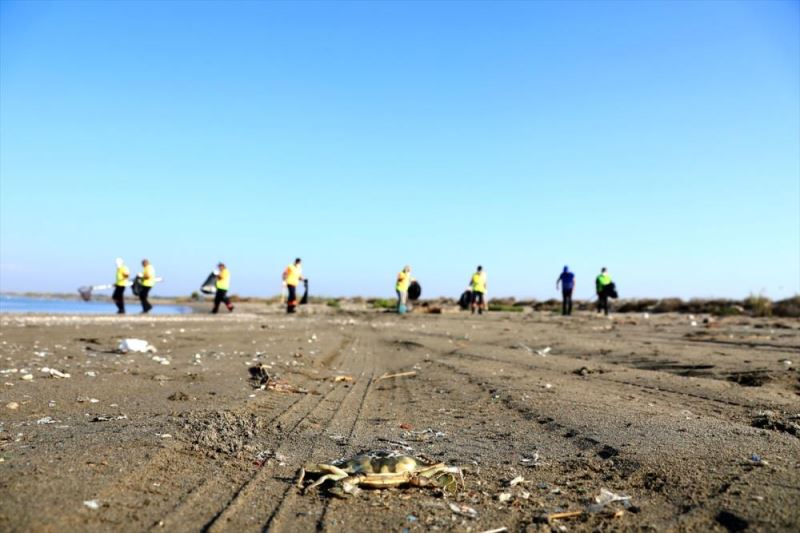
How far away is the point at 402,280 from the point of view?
22438mm

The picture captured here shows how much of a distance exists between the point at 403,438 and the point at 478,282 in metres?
19.1

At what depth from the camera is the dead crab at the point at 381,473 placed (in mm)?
3184

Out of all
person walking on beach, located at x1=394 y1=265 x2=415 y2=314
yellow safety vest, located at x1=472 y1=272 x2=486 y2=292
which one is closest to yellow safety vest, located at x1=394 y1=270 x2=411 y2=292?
person walking on beach, located at x1=394 y1=265 x2=415 y2=314

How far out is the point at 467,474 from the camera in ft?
11.6

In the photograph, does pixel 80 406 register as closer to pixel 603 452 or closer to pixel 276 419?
pixel 276 419

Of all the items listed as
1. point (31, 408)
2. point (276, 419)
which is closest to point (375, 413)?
point (276, 419)

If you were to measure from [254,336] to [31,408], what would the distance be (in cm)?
706

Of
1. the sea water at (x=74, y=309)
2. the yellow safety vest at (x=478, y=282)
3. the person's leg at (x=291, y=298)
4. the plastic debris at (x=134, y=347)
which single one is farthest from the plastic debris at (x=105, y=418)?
the yellow safety vest at (x=478, y=282)

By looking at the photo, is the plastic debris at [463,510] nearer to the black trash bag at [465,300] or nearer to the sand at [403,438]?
the sand at [403,438]

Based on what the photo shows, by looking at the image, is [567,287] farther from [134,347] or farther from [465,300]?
[134,347]

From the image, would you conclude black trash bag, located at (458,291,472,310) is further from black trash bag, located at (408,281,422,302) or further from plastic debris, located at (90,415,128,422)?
plastic debris, located at (90,415,128,422)

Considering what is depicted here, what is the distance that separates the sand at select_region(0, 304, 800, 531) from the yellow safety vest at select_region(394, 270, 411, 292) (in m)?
13.5

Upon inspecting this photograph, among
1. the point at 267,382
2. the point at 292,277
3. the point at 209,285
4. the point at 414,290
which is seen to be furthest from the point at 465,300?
the point at 267,382

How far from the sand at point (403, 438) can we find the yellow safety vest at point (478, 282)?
1433cm
